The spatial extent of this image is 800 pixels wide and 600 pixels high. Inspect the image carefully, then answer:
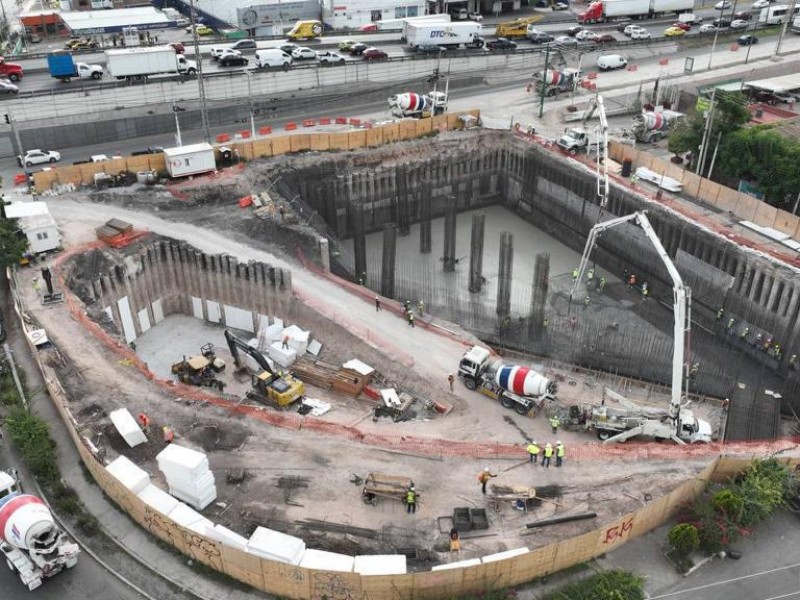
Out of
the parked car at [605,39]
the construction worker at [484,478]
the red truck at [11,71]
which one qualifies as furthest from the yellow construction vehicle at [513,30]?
the construction worker at [484,478]

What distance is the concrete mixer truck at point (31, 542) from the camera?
2155 cm

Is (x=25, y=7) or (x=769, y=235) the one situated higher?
(x=25, y=7)

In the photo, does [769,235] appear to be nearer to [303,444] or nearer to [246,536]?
[303,444]

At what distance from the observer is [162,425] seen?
1127 inches

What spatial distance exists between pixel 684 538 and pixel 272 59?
57.1 meters

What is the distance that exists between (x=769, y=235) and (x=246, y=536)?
37384 millimetres

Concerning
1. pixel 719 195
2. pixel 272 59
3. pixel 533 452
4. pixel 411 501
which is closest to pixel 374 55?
pixel 272 59

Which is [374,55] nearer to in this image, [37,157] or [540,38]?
[540,38]

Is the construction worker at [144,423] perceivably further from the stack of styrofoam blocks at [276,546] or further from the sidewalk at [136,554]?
the stack of styrofoam blocks at [276,546]

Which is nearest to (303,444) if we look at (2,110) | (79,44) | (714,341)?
(714,341)

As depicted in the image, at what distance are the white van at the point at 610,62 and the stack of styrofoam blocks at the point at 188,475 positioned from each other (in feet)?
211

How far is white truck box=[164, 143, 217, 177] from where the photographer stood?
163 feet

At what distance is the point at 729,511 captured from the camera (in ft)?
80.1

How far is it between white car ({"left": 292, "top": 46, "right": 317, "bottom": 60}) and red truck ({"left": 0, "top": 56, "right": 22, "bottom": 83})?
24.8 m
